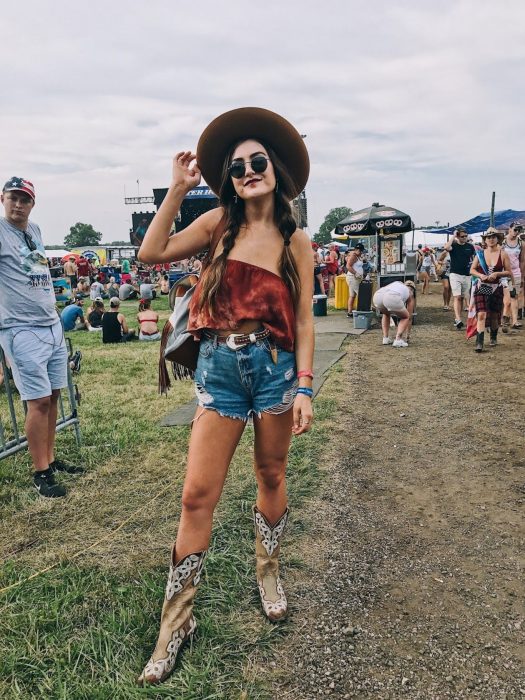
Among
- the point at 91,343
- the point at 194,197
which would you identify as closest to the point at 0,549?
the point at 91,343

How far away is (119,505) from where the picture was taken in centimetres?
337

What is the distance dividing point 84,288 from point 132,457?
1866cm

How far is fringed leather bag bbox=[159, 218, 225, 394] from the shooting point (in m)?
2.12

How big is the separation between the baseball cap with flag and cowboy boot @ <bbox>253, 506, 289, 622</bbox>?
2549mm

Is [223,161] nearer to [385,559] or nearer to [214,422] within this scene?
[214,422]

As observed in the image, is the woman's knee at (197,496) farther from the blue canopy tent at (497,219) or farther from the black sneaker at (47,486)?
the blue canopy tent at (497,219)

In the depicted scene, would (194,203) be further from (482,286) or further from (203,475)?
(203,475)

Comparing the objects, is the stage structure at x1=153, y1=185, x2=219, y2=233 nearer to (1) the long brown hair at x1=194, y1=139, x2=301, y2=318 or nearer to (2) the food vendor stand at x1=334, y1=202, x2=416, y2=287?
(2) the food vendor stand at x1=334, y1=202, x2=416, y2=287

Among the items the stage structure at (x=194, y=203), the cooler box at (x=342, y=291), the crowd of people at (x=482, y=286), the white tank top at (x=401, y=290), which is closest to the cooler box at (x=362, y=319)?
the crowd of people at (x=482, y=286)

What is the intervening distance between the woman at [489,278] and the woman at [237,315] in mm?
6218

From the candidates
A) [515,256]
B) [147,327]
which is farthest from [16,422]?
[515,256]

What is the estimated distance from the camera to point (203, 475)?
6.44ft

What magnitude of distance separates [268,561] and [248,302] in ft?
3.93

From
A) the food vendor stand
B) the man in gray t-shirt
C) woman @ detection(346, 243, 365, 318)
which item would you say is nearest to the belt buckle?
the man in gray t-shirt
